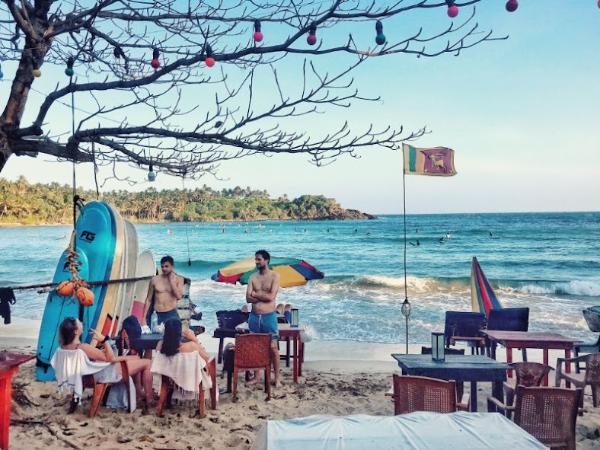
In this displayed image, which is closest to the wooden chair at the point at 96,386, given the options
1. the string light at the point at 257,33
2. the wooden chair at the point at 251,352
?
the wooden chair at the point at 251,352

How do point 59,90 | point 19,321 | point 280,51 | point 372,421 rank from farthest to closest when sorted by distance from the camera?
point 19,321
point 59,90
point 280,51
point 372,421

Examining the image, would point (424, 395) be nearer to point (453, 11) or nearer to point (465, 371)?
point (465, 371)

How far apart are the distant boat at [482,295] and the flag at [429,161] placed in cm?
278

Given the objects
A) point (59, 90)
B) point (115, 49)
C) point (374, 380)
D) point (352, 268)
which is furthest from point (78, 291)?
point (352, 268)

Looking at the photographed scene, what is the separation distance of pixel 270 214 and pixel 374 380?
8441cm

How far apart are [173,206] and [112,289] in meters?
63.4

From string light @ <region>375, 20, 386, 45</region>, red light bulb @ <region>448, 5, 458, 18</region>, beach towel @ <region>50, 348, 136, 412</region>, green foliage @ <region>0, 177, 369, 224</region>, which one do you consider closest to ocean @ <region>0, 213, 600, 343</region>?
beach towel @ <region>50, 348, 136, 412</region>

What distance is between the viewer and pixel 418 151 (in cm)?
703

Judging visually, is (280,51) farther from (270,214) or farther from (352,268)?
(270,214)

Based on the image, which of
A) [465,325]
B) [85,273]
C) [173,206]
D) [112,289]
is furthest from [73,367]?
[173,206]

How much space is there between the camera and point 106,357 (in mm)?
5309

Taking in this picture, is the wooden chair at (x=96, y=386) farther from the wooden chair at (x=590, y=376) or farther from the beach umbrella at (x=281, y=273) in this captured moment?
the wooden chair at (x=590, y=376)

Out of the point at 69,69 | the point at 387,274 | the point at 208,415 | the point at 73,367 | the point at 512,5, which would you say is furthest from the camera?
the point at 387,274

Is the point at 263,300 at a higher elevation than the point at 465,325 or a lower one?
higher
